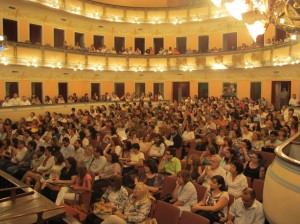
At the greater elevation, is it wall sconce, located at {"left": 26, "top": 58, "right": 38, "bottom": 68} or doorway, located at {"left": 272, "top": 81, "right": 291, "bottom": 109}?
wall sconce, located at {"left": 26, "top": 58, "right": 38, "bottom": 68}

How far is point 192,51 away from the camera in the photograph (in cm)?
2416

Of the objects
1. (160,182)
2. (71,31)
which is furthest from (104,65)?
(160,182)

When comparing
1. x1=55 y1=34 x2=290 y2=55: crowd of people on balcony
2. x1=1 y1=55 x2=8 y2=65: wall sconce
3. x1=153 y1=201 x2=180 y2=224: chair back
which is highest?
x1=55 y1=34 x2=290 y2=55: crowd of people on balcony

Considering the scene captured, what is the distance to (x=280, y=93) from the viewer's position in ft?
66.9

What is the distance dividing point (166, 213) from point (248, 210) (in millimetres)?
1283

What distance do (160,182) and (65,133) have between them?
5079 millimetres

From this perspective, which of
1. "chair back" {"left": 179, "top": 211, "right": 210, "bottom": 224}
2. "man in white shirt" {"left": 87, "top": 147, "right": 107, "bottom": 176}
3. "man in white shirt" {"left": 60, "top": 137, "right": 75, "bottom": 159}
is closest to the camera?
"chair back" {"left": 179, "top": 211, "right": 210, "bottom": 224}

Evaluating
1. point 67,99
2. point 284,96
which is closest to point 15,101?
point 67,99

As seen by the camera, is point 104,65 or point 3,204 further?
point 104,65

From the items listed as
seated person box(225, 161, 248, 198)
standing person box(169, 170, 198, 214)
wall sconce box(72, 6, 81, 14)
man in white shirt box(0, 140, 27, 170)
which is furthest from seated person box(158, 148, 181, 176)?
wall sconce box(72, 6, 81, 14)

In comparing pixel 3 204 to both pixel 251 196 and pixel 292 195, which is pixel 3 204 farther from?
pixel 292 195

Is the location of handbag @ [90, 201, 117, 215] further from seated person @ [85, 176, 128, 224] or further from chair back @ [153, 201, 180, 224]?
chair back @ [153, 201, 180, 224]

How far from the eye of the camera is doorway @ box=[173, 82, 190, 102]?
2584 cm

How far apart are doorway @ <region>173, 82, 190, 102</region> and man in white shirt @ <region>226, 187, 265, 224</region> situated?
21152 millimetres
